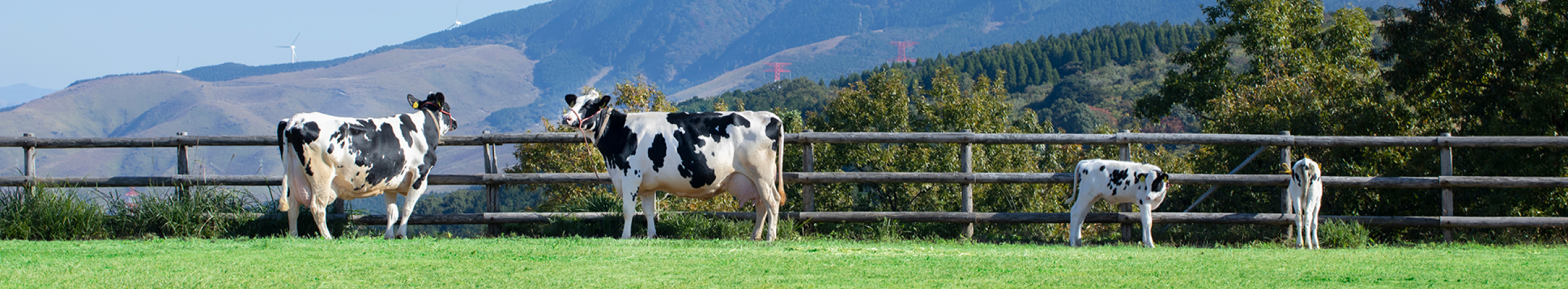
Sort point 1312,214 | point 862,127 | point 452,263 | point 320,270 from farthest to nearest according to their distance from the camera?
1. point 862,127
2. point 1312,214
3. point 452,263
4. point 320,270

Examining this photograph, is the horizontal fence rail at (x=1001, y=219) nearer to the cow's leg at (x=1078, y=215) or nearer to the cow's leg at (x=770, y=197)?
the cow's leg at (x=770, y=197)

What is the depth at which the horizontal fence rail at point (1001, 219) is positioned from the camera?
917 centimetres

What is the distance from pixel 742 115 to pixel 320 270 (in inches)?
154

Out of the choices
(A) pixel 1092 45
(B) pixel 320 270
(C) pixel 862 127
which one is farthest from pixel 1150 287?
(A) pixel 1092 45

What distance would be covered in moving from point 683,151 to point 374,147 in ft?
8.03

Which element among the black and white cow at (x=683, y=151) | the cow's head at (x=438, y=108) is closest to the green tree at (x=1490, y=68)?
the black and white cow at (x=683, y=151)

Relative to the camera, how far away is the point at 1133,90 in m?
112

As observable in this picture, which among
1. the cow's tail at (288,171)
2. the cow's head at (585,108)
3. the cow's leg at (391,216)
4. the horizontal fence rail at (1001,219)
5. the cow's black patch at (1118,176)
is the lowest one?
the horizontal fence rail at (1001,219)

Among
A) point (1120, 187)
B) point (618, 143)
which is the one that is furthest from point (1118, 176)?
point (618, 143)

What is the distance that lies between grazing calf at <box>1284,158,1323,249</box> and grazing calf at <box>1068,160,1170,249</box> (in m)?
0.95

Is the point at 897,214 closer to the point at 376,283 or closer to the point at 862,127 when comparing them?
the point at 376,283

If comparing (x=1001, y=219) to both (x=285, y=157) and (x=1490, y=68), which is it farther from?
(x=1490, y=68)

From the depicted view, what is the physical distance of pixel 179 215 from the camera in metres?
8.98

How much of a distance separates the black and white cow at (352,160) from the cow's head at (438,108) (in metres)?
0.09
